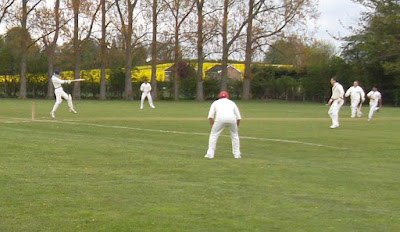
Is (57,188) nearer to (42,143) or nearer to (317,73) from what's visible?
(42,143)

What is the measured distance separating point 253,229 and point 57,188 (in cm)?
378

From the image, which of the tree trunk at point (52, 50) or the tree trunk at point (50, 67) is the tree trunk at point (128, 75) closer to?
the tree trunk at point (52, 50)

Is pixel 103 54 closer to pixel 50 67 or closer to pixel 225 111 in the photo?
pixel 50 67

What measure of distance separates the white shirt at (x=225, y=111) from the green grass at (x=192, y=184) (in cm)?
96

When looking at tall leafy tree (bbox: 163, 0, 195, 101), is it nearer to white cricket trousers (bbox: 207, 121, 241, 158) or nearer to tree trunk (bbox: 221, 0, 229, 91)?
tree trunk (bbox: 221, 0, 229, 91)

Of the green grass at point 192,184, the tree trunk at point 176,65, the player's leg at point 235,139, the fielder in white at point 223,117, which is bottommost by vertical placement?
the green grass at point 192,184

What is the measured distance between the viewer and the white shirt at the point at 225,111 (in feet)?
47.8

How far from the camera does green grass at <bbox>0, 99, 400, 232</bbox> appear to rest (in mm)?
8375

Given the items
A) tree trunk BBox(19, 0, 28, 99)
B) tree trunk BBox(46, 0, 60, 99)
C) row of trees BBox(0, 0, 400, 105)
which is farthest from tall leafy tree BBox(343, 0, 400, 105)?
tree trunk BBox(19, 0, 28, 99)

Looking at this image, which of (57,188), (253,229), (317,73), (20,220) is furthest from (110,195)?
(317,73)

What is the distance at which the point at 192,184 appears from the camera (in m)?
11.1

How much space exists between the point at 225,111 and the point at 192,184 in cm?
379

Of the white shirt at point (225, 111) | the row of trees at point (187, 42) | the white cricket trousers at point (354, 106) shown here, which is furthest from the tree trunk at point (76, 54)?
the white shirt at point (225, 111)

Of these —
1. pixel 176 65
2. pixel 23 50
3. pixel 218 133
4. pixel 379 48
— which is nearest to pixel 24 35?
pixel 23 50
